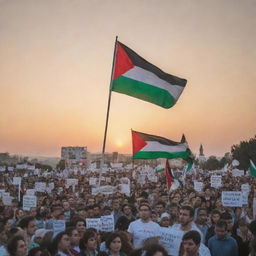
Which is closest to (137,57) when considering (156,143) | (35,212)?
(156,143)

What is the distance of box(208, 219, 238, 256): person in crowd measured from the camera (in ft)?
21.4

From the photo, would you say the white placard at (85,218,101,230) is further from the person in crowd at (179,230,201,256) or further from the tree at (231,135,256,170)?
the tree at (231,135,256,170)

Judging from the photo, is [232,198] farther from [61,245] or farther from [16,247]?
[16,247]

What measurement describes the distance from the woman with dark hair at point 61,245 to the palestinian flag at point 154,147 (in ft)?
24.5

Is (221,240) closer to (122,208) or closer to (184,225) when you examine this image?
(184,225)

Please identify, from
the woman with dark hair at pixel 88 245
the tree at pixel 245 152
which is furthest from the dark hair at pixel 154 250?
the tree at pixel 245 152

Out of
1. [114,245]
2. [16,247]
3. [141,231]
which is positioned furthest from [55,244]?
[141,231]

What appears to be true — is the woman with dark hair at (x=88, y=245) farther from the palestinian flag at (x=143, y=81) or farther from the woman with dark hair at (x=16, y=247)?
the palestinian flag at (x=143, y=81)

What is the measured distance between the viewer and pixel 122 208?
10633 millimetres

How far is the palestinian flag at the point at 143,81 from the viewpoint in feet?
40.0

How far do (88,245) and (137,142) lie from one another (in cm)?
773

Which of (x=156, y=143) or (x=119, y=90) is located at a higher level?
(x=119, y=90)

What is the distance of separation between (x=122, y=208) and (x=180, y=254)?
5.07 metres

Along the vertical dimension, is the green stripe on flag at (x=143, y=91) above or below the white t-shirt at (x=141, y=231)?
above
